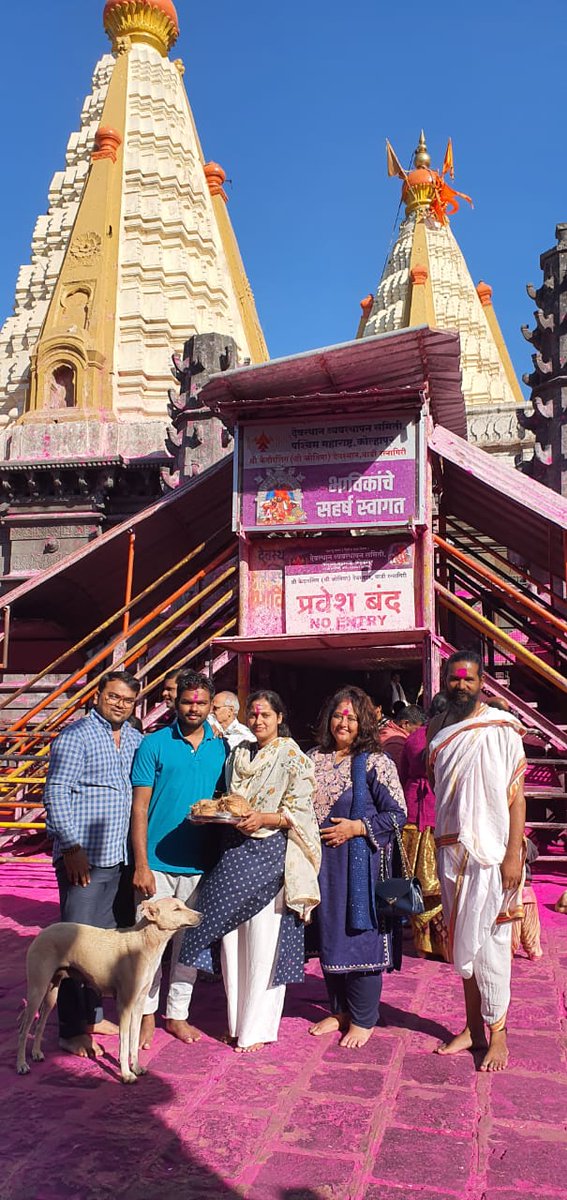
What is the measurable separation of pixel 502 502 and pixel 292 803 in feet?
22.5

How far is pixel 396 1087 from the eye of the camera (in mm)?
3795

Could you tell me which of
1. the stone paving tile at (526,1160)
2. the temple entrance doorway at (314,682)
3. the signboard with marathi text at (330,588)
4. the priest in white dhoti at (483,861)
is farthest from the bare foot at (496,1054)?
the temple entrance doorway at (314,682)

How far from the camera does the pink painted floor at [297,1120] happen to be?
303 centimetres

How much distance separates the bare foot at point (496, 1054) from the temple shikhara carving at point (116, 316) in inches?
516

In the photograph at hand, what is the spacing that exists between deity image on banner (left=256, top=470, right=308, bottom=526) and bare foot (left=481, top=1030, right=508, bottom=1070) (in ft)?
21.0

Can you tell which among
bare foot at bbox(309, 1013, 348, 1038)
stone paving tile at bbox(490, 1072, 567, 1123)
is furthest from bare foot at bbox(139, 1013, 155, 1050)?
stone paving tile at bbox(490, 1072, 567, 1123)

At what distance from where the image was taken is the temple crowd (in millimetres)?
4070

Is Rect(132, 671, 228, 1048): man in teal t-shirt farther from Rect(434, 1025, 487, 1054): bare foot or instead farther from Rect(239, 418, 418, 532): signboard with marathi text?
Rect(239, 418, 418, 532): signboard with marathi text

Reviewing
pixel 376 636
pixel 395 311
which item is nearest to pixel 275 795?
pixel 376 636

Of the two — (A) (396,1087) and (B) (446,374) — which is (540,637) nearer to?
(B) (446,374)

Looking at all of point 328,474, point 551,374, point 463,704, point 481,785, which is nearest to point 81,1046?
point 481,785

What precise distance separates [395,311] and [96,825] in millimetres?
31375

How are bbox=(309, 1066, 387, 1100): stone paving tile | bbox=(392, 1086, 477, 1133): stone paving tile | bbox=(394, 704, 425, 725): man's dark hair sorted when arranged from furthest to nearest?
bbox=(394, 704, 425, 725): man's dark hair, bbox=(309, 1066, 387, 1100): stone paving tile, bbox=(392, 1086, 477, 1133): stone paving tile

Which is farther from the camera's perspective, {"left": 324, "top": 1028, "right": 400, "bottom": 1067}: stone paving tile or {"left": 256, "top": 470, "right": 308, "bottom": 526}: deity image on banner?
{"left": 256, "top": 470, "right": 308, "bottom": 526}: deity image on banner
